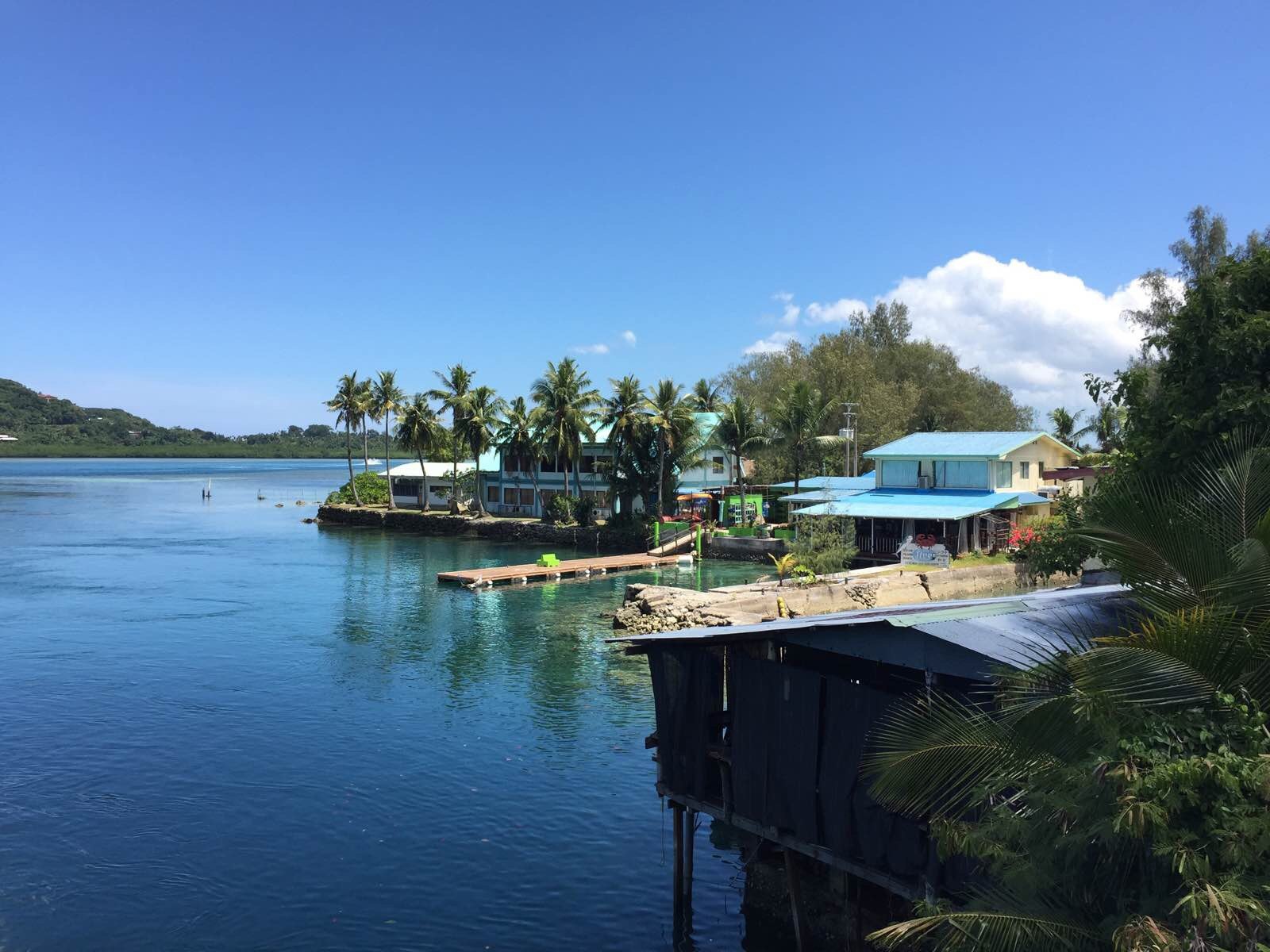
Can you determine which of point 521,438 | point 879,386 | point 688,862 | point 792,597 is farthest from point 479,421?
point 688,862

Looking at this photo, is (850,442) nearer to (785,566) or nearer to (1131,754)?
(785,566)

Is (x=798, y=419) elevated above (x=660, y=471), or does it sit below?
above

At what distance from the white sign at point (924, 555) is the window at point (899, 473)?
25.6 feet

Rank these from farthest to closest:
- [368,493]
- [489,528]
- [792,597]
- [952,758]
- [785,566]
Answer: [368,493]
[489,528]
[785,566]
[792,597]
[952,758]

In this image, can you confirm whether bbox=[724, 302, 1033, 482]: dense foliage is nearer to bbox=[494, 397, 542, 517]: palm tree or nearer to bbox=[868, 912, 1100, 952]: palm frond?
bbox=[494, 397, 542, 517]: palm tree

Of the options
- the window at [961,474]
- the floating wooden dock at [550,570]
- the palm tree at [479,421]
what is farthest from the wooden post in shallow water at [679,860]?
the palm tree at [479,421]

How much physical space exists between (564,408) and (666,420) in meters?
8.95

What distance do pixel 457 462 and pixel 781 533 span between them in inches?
1698

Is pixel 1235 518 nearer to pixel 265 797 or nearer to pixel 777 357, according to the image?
pixel 265 797

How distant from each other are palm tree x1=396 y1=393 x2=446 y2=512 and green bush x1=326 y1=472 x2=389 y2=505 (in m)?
9.36

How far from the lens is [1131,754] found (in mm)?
6398

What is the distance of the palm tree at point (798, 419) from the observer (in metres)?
60.8

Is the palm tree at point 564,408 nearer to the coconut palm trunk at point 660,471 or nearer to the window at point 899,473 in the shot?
the coconut palm trunk at point 660,471

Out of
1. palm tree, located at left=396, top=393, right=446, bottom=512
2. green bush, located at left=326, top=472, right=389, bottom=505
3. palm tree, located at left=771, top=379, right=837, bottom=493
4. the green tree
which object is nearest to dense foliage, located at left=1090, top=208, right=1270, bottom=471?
the green tree
